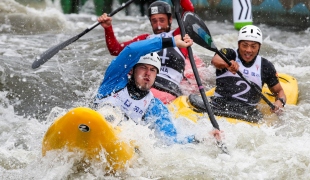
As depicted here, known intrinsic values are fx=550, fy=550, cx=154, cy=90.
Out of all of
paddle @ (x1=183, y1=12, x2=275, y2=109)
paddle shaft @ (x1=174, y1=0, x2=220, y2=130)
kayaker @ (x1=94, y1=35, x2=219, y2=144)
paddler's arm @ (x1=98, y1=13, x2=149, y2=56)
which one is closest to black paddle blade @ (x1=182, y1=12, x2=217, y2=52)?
paddle @ (x1=183, y1=12, x2=275, y2=109)

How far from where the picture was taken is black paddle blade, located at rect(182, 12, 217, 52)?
5.33 metres

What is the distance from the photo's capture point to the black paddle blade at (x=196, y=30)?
17.5ft

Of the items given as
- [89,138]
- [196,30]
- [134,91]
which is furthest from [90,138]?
[196,30]

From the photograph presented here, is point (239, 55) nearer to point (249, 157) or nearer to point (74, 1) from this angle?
point (249, 157)

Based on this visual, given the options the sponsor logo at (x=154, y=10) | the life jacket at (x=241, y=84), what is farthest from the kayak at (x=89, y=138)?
the sponsor logo at (x=154, y=10)

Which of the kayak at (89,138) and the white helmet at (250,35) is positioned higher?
the white helmet at (250,35)

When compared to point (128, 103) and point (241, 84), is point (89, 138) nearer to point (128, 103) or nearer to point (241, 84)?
point (128, 103)

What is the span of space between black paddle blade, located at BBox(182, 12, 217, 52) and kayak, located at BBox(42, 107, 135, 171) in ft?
5.40

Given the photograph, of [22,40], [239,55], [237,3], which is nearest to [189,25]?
[239,55]

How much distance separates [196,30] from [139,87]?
110cm

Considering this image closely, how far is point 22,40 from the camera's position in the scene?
34.2 feet

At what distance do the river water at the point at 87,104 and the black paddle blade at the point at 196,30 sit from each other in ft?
2.61

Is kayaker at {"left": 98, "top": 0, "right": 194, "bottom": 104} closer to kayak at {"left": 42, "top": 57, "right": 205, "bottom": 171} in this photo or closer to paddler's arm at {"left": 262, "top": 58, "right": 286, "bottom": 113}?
paddler's arm at {"left": 262, "top": 58, "right": 286, "bottom": 113}

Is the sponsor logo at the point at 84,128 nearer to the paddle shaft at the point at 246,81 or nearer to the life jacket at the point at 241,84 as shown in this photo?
the paddle shaft at the point at 246,81
